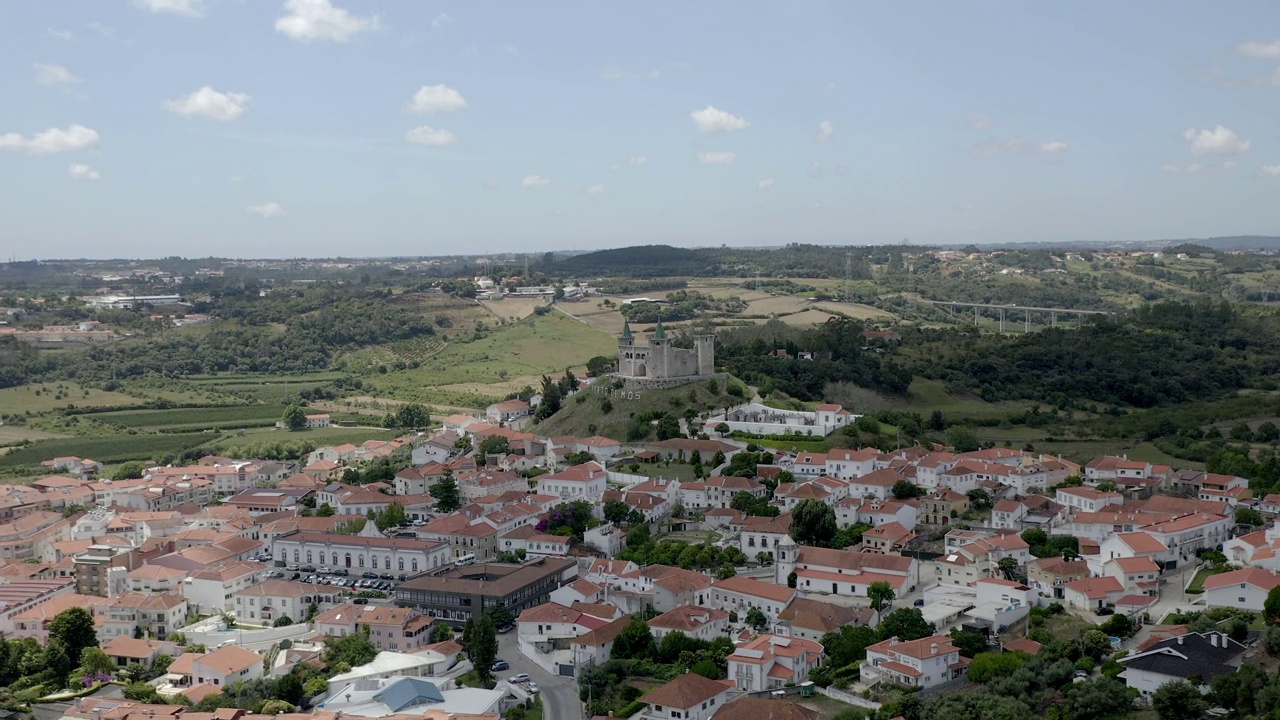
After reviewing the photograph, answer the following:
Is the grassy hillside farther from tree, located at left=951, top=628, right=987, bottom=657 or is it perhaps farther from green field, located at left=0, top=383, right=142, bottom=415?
green field, located at left=0, top=383, right=142, bottom=415

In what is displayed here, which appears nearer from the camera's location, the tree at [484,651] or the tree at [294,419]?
the tree at [484,651]

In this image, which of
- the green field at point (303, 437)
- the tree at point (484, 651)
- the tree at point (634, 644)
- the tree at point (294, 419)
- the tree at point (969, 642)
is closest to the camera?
the tree at point (969, 642)

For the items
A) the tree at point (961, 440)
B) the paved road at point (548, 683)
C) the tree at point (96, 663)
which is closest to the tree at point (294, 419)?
the tree at point (961, 440)

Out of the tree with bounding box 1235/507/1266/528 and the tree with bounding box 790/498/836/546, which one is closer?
the tree with bounding box 1235/507/1266/528

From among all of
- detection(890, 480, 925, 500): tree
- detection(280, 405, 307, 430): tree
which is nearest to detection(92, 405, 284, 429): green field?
detection(280, 405, 307, 430): tree

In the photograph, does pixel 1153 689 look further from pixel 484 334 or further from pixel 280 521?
pixel 484 334

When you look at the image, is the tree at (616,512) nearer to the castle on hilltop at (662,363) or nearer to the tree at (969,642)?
the tree at (969,642)
